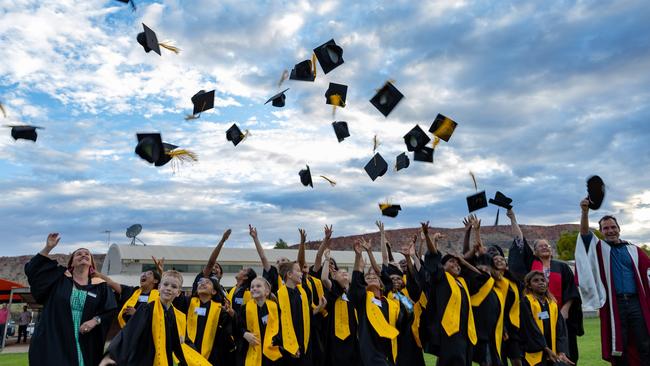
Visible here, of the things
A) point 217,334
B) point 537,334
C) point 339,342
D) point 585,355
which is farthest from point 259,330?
point 585,355

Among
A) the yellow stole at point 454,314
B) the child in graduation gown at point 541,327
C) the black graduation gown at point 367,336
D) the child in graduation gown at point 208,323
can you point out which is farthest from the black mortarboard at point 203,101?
the child in graduation gown at point 541,327

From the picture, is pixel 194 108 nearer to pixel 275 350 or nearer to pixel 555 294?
pixel 275 350

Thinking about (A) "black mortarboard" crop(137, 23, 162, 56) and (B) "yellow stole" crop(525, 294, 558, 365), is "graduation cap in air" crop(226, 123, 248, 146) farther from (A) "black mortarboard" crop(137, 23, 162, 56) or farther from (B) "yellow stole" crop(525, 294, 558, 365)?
(B) "yellow stole" crop(525, 294, 558, 365)

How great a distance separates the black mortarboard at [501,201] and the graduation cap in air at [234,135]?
4.92m

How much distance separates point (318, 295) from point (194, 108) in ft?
12.6

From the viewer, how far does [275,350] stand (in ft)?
20.8

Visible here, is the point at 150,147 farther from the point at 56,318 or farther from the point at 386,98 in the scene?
the point at 386,98

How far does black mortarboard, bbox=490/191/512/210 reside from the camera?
25.6 ft

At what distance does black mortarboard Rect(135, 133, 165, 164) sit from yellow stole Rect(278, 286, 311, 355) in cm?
263

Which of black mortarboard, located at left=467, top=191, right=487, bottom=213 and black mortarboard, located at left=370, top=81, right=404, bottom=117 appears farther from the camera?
black mortarboard, located at left=370, top=81, right=404, bottom=117

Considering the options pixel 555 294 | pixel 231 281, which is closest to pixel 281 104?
pixel 555 294

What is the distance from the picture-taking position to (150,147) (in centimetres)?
759

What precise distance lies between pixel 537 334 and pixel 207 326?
3.96 metres

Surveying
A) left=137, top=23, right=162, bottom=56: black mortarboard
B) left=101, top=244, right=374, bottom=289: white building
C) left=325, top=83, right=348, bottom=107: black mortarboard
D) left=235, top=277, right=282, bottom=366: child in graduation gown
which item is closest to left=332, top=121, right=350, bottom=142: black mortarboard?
left=325, top=83, right=348, bottom=107: black mortarboard
